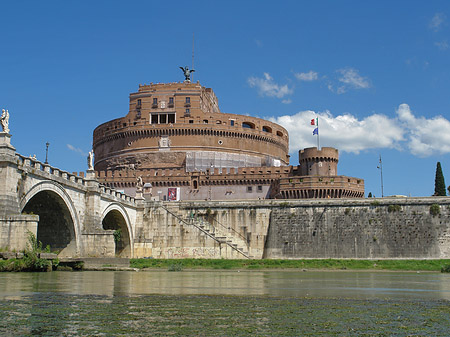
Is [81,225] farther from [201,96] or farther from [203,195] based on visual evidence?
[201,96]

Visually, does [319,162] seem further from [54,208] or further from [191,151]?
[54,208]

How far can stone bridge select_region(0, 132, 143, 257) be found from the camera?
26.5m

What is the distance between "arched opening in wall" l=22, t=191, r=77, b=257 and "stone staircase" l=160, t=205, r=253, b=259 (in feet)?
44.7

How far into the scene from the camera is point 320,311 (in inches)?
360

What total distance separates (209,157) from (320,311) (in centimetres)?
6324

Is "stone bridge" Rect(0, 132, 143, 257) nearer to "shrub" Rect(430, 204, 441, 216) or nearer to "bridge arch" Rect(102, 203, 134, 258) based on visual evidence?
"bridge arch" Rect(102, 203, 134, 258)

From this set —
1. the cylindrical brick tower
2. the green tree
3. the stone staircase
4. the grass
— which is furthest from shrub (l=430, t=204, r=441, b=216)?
the stone staircase

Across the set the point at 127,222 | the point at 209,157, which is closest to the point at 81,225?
the point at 127,222

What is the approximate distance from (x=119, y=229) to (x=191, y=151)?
26.7 meters

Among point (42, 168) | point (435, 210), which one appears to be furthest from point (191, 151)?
point (42, 168)

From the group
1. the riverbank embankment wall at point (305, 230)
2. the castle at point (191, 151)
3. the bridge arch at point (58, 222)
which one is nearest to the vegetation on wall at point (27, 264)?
the bridge arch at point (58, 222)


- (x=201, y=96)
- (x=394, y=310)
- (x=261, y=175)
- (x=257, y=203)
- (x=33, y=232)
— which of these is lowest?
(x=394, y=310)

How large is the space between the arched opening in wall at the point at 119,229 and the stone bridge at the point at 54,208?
3.8 inches

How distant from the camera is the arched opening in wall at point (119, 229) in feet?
151
